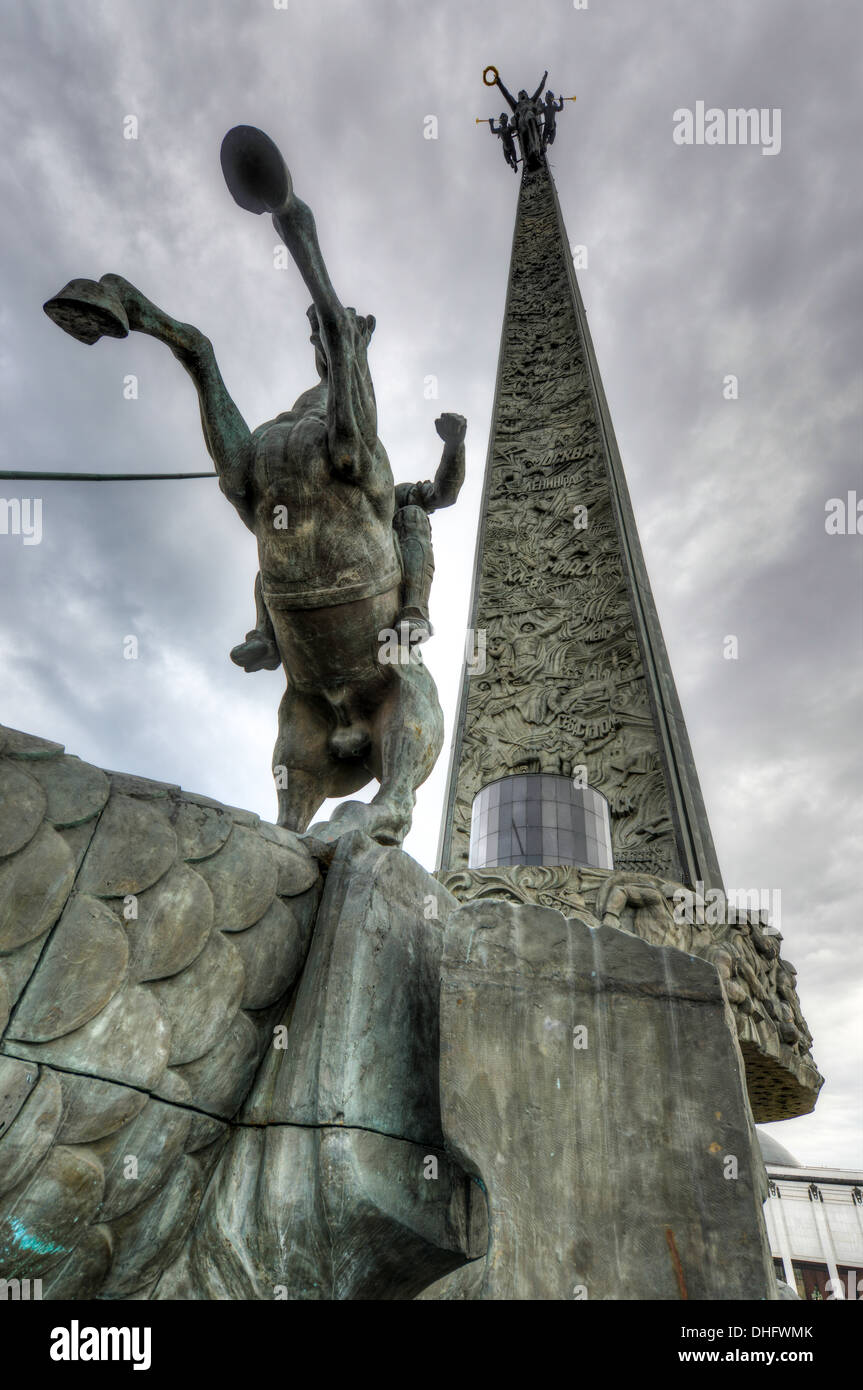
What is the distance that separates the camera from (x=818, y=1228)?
15656mm

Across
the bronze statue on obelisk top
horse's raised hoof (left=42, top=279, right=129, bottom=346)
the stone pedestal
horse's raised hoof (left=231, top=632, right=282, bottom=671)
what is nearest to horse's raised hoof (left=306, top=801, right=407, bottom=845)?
the stone pedestal

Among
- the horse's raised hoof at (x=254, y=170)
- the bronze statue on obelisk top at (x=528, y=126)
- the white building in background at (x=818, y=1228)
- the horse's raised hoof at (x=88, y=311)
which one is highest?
the bronze statue on obelisk top at (x=528, y=126)

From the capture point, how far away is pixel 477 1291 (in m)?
0.96

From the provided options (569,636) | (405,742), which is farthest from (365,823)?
(569,636)

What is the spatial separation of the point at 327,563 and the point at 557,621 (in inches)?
209

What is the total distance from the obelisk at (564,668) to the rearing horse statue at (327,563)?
12.4ft

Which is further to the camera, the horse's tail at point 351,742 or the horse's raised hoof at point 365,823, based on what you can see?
the horse's tail at point 351,742

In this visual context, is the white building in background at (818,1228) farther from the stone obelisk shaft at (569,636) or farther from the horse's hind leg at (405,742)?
the horse's hind leg at (405,742)

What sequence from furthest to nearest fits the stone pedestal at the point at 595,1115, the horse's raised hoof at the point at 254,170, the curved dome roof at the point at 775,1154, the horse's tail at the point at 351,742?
1. the curved dome roof at the point at 775,1154
2. the horse's tail at the point at 351,742
3. the horse's raised hoof at the point at 254,170
4. the stone pedestal at the point at 595,1115

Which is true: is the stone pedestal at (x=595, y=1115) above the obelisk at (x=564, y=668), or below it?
below

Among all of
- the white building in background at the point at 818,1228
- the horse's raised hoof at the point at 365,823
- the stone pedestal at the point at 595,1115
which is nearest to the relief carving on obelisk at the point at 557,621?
the horse's raised hoof at the point at 365,823

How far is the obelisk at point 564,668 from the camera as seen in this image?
5.78 m
